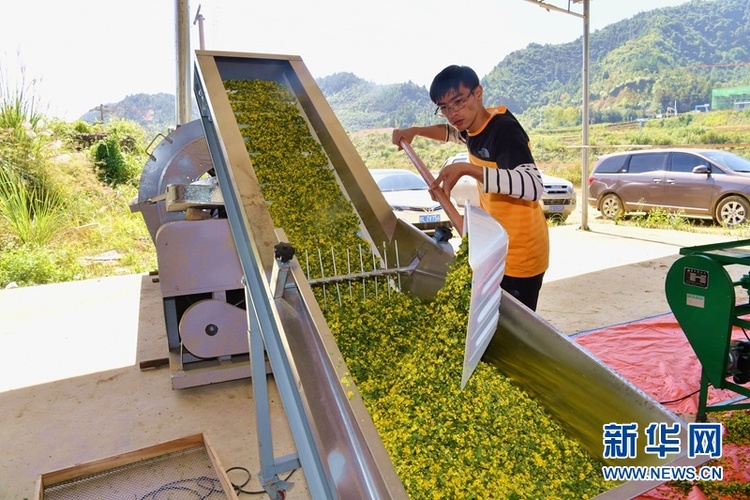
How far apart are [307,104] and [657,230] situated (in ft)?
22.5

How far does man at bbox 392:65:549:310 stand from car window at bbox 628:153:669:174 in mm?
7467

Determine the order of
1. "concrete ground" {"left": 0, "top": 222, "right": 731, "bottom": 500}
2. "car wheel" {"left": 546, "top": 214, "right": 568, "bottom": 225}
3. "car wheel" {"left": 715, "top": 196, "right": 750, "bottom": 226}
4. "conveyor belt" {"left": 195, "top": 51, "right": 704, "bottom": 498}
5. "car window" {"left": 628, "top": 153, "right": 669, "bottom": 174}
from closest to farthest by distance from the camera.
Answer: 1. "conveyor belt" {"left": 195, "top": 51, "right": 704, "bottom": 498}
2. "concrete ground" {"left": 0, "top": 222, "right": 731, "bottom": 500}
3. "car wheel" {"left": 715, "top": 196, "right": 750, "bottom": 226}
4. "car window" {"left": 628, "top": 153, "right": 669, "bottom": 174}
5. "car wheel" {"left": 546, "top": 214, "right": 568, "bottom": 225}

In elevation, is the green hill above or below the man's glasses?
above

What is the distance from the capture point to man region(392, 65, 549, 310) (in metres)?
1.74

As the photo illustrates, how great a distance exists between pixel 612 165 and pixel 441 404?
8.67m

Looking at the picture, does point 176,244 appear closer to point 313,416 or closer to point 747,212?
point 313,416

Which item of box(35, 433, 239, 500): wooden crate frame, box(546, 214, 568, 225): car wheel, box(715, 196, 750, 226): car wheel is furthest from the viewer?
box(546, 214, 568, 225): car wheel

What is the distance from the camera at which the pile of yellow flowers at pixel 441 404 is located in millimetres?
1282

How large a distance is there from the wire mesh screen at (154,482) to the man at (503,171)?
1.56 m

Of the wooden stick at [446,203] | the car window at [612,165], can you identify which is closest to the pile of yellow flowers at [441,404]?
the wooden stick at [446,203]

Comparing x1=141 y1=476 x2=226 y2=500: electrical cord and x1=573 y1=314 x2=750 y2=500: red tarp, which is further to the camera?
x1=573 y1=314 x2=750 y2=500: red tarp

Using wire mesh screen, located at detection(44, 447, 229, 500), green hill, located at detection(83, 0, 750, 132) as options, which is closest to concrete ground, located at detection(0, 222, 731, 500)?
wire mesh screen, located at detection(44, 447, 229, 500)

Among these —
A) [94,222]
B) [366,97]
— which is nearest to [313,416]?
[94,222]

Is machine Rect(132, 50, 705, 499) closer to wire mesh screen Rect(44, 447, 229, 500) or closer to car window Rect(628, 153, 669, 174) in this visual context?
wire mesh screen Rect(44, 447, 229, 500)
